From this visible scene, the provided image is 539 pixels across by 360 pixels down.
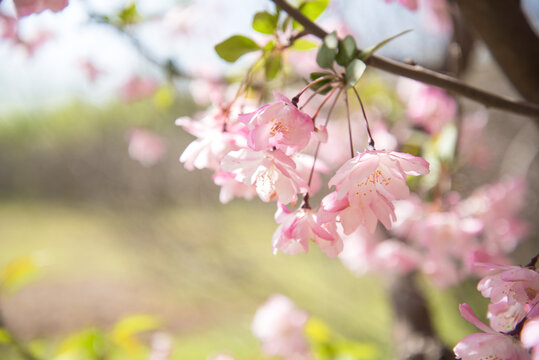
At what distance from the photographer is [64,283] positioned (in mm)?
3287

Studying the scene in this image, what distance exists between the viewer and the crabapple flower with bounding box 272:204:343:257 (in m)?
0.27

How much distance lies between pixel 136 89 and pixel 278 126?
3.31 feet

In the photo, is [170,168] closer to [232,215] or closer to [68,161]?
[232,215]

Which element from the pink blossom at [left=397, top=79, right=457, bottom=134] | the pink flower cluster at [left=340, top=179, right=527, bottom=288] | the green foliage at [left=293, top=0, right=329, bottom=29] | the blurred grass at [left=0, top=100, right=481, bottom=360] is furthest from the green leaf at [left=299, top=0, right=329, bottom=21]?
the blurred grass at [left=0, top=100, right=481, bottom=360]

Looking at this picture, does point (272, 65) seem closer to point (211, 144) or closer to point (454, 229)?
point (211, 144)

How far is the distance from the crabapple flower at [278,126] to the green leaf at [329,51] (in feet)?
0.17

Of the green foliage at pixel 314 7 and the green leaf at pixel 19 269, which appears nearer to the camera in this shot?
the green foliage at pixel 314 7

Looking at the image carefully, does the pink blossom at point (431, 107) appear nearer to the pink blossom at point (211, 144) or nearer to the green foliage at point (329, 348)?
the green foliage at point (329, 348)

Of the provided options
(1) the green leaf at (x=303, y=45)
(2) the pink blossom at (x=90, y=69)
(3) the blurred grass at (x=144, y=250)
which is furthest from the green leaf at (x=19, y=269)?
(3) the blurred grass at (x=144, y=250)

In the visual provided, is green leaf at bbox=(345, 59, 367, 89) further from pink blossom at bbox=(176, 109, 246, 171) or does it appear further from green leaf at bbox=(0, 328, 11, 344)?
green leaf at bbox=(0, 328, 11, 344)

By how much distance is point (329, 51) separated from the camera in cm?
28

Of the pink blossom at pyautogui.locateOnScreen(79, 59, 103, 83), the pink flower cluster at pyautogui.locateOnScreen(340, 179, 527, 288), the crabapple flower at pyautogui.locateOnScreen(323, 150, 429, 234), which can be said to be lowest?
the pink flower cluster at pyautogui.locateOnScreen(340, 179, 527, 288)

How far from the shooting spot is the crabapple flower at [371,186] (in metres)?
0.24

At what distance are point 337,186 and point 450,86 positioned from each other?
13cm
